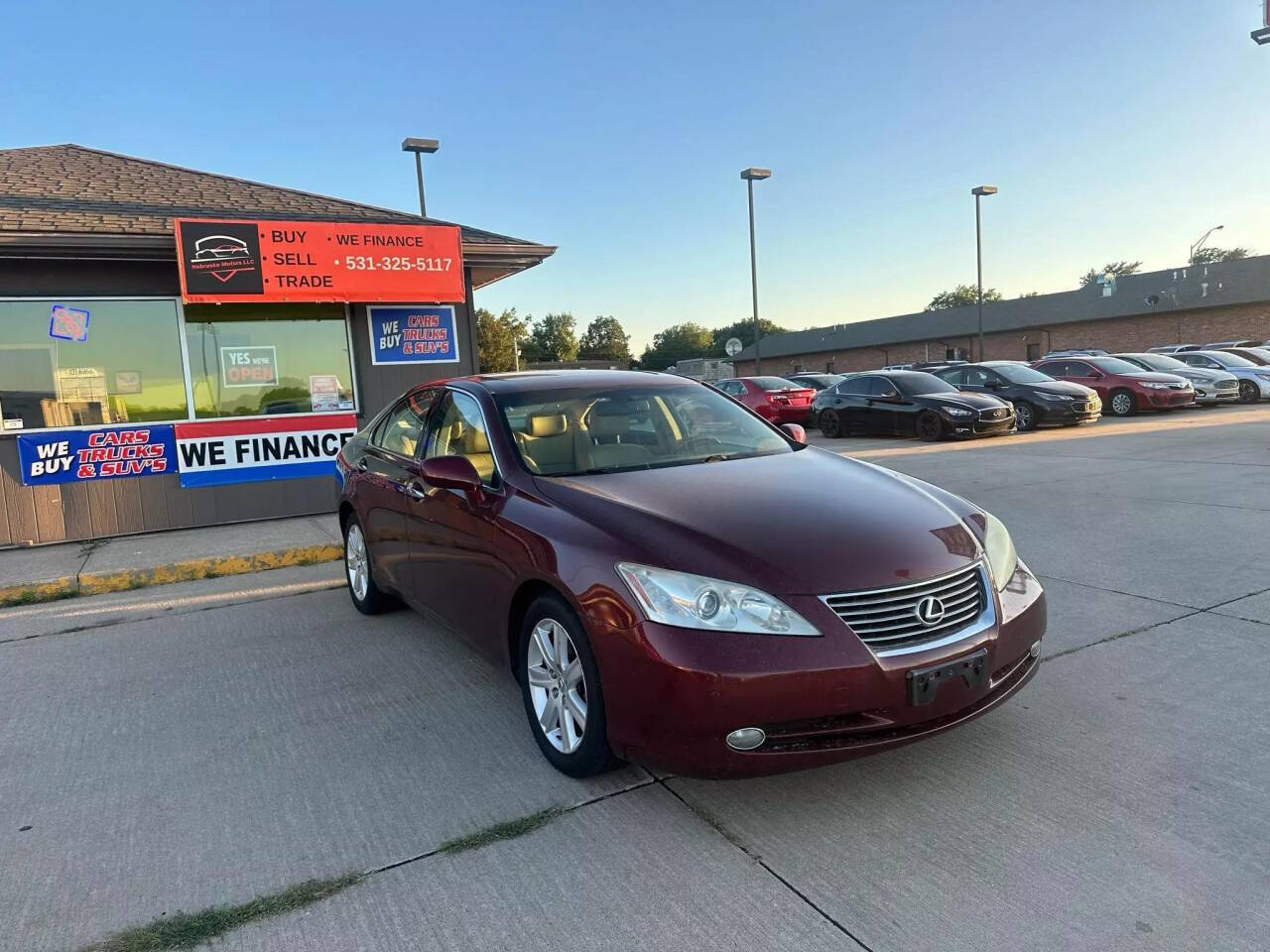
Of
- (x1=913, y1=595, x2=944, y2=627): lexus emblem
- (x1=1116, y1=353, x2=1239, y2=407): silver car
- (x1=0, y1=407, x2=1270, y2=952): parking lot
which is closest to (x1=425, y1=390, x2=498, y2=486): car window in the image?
(x1=0, y1=407, x2=1270, y2=952): parking lot

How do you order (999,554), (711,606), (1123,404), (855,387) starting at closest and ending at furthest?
(711,606), (999,554), (855,387), (1123,404)

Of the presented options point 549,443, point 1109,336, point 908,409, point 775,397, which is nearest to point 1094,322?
point 1109,336

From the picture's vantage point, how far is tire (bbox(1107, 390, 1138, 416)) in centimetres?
1916

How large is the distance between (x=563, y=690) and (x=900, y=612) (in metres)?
1.27

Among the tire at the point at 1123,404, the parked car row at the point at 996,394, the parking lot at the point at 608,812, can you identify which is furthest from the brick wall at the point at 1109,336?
the parking lot at the point at 608,812

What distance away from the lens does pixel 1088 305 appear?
4562 cm

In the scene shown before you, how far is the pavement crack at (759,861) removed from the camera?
226cm

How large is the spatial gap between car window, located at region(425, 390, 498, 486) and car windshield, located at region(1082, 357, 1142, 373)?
771 inches

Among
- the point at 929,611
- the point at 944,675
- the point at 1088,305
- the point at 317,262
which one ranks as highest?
the point at 1088,305

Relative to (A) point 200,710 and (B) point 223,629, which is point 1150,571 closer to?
(A) point 200,710

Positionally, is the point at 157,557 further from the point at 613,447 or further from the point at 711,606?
the point at 711,606

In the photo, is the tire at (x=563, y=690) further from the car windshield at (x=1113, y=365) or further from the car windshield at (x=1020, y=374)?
the car windshield at (x=1113, y=365)

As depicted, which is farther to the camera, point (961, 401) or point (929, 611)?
point (961, 401)

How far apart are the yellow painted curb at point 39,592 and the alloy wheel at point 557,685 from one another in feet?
17.0
